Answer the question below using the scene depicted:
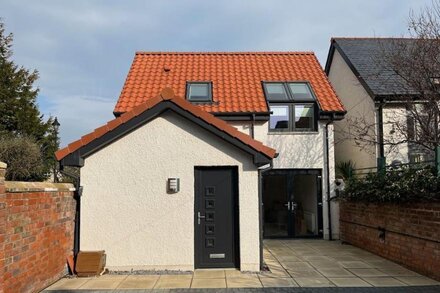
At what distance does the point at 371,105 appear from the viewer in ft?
46.1

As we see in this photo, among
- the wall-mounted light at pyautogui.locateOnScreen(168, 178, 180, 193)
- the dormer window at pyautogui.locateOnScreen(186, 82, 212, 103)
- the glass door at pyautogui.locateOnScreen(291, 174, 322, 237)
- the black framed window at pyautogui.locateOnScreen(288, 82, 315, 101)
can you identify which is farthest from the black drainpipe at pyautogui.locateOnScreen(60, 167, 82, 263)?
the black framed window at pyautogui.locateOnScreen(288, 82, 315, 101)

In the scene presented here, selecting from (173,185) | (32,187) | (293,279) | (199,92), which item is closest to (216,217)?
(173,185)

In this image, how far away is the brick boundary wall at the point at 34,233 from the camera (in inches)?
222

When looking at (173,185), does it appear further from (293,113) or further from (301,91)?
(301,91)

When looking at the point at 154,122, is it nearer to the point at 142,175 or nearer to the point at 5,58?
the point at 142,175

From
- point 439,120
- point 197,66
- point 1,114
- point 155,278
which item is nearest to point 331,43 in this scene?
point 197,66

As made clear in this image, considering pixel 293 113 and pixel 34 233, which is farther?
pixel 293 113

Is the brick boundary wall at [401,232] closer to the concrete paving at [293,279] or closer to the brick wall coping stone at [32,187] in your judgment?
the concrete paving at [293,279]

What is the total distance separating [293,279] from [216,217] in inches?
79.8

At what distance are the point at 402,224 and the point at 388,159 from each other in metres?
5.30

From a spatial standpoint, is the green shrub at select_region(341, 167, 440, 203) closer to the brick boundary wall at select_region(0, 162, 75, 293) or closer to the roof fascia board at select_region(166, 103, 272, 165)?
the roof fascia board at select_region(166, 103, 272, 165)

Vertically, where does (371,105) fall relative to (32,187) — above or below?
above

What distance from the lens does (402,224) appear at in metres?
8.85

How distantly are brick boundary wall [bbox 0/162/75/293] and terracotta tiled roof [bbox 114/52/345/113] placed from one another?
601 cm
